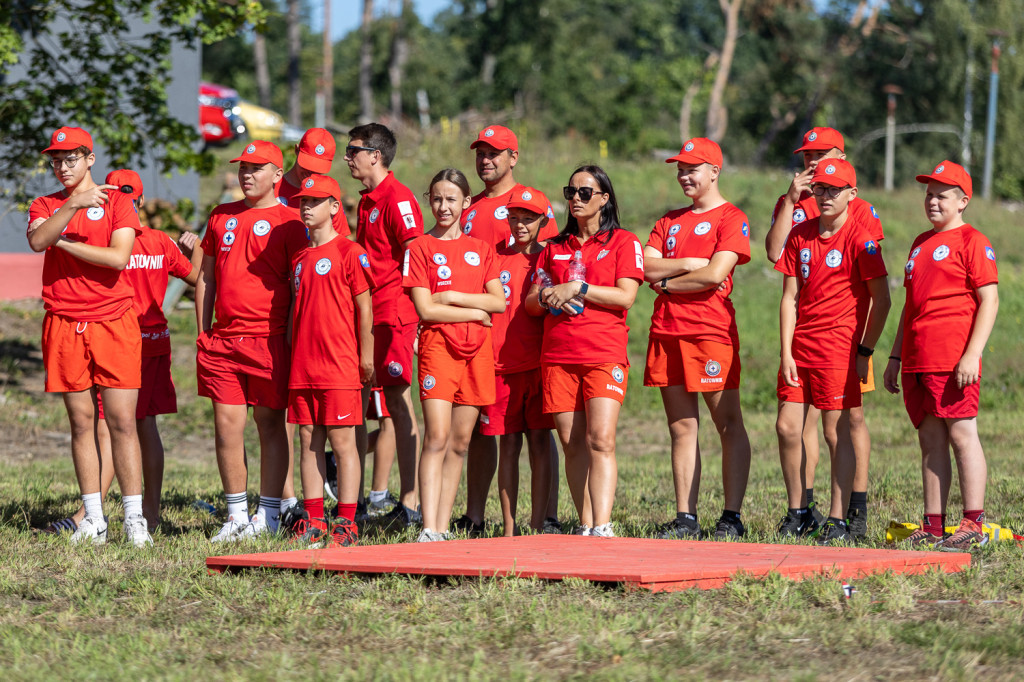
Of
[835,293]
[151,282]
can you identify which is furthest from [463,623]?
[151,282]

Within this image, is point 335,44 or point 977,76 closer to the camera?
point 977,76

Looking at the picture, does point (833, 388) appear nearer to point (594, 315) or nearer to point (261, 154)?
point (594, 315)

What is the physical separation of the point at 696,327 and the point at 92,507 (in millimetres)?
3477

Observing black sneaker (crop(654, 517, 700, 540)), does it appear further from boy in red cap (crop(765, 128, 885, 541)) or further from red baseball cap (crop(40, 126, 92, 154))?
red baseball cap (crop(40, 126, 92, 154))

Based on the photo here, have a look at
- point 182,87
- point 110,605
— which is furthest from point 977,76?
point 110,605

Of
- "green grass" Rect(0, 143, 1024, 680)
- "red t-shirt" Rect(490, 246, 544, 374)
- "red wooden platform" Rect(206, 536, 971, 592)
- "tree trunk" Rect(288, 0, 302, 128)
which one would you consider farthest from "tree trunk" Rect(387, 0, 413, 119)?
"red wooden platform" Rect(206, 536, 971, 592)

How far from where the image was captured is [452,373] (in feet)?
20.6

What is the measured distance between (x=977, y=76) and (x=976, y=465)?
48323 mm

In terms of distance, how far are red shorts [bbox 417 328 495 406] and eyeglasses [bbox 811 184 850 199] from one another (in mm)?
1969

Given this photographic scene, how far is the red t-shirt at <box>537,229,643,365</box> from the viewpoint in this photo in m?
6.22

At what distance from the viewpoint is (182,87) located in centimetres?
1891

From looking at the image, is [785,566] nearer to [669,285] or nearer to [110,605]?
[669,285]

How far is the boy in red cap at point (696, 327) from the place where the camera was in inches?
254

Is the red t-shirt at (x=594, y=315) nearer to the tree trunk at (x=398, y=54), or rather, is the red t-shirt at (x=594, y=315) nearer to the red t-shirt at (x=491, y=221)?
the red t-shirt at (x=491, y=221)
